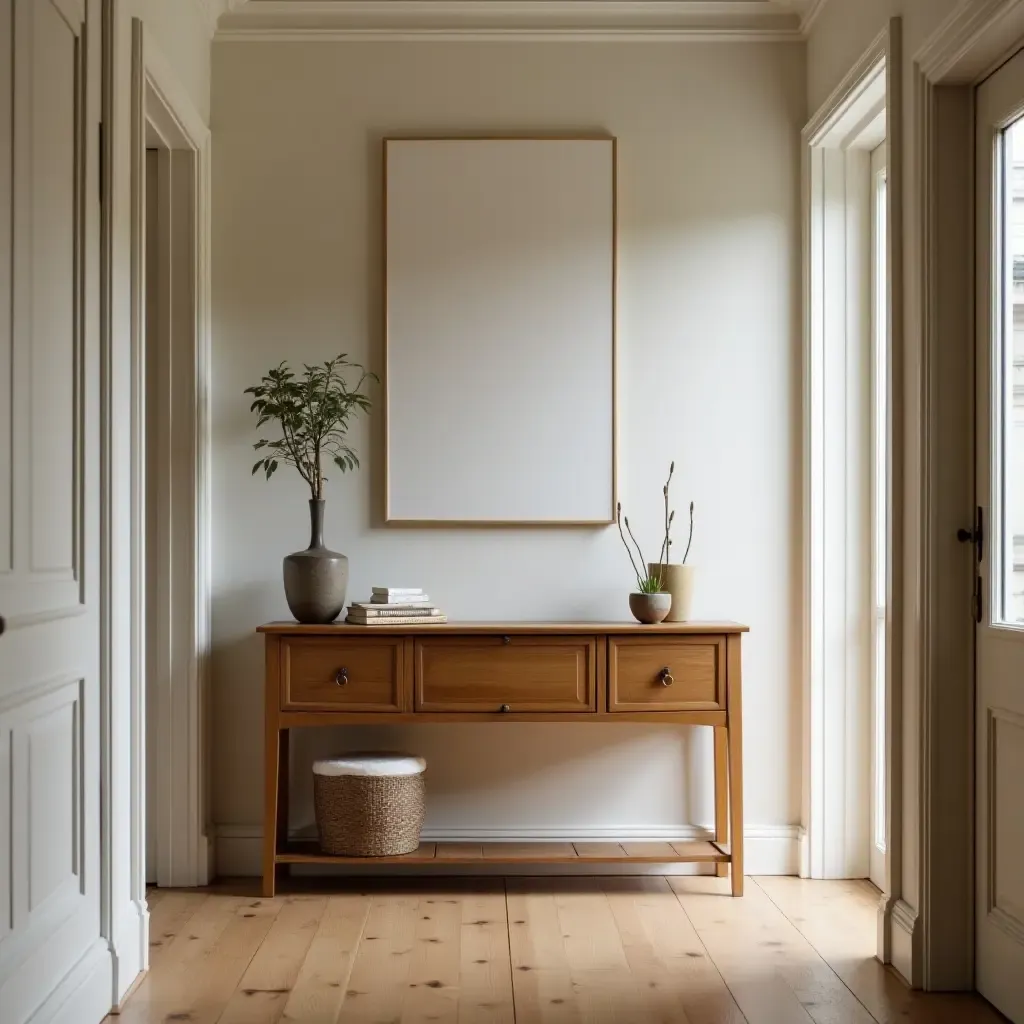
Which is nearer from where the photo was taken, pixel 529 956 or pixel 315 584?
pixel 529 956

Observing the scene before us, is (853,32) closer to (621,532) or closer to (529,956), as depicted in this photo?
(621,532)

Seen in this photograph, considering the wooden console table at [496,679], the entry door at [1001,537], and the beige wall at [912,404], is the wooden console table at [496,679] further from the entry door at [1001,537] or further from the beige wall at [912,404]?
the entry door at [1001,537]

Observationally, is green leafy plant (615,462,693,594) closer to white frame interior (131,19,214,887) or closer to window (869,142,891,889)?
window (869,142,891,889)

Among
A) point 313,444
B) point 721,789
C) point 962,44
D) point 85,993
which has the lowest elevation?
point 85,993

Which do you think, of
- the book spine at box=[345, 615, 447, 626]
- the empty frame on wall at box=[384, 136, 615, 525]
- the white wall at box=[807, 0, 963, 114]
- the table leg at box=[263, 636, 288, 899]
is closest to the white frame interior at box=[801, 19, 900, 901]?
the white wall at box=[807, 0, 963, 114]

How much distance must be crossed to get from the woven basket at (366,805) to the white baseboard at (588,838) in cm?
28

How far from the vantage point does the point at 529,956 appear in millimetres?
2941

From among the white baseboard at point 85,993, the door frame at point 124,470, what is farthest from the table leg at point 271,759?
the white baseboard at point 85,993

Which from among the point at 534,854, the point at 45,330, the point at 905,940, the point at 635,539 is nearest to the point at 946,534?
the point at 905,940

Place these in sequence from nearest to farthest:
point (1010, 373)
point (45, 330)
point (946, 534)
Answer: point (45, 330) → point (1010, 373) → point (946, 534)

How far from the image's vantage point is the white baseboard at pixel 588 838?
12.1 feet

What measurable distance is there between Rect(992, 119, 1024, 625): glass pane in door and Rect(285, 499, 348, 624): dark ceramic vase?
5.88ft

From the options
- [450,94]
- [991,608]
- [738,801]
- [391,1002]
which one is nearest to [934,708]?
[991,608]

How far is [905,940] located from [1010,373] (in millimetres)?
1332
